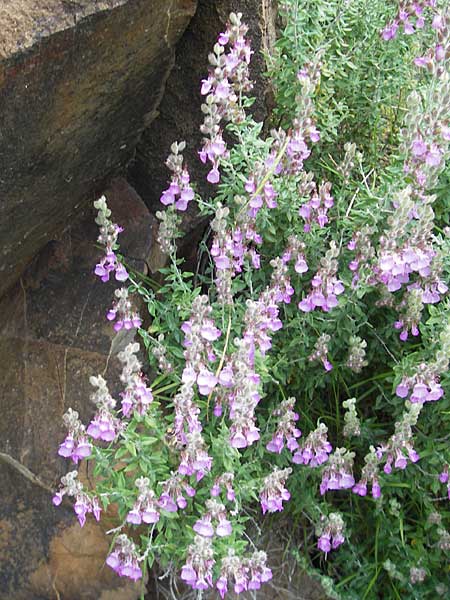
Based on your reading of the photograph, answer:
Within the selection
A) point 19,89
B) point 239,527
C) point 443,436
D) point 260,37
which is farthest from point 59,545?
point 260,37

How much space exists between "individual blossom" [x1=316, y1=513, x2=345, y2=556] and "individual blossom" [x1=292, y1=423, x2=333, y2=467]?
193 millimetres

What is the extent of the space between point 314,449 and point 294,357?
16.9 inches

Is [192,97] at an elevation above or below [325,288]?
above

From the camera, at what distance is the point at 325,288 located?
2668 millimetres

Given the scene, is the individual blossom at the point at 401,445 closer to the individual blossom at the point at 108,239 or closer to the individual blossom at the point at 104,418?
the individual blossom at the point at 104,418

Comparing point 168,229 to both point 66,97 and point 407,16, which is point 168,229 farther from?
point 407,16

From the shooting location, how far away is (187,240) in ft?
11.4

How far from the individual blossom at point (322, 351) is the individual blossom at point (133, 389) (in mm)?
668

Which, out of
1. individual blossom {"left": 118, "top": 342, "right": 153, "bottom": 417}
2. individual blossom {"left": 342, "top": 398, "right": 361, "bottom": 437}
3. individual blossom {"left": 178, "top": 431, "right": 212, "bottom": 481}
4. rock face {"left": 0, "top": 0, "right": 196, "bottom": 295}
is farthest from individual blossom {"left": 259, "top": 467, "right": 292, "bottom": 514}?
rock face {"left": 0, "top": 0, "right": 196, "bottom": 295}

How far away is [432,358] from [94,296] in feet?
4.39

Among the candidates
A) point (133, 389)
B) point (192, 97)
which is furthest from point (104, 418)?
point (192, 97)

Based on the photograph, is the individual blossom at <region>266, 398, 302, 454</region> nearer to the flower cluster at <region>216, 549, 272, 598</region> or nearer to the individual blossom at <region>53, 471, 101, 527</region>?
the flower cluster at <region>216, 549, 272, 598</region>

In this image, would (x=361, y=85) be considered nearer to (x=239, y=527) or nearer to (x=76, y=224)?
(x=76, y=224)

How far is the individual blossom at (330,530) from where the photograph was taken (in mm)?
2750
